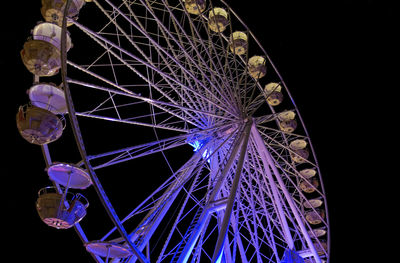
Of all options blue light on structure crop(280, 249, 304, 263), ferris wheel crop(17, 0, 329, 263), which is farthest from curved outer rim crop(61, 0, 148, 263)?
blue light on structure crop(280, 249, 304, 263)

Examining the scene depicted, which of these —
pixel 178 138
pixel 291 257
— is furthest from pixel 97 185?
pixel 291 257

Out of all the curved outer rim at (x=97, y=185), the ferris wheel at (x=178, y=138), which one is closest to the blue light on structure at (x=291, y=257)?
the ferris wheel at (x=178, y=138)

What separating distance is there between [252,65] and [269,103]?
133 cm

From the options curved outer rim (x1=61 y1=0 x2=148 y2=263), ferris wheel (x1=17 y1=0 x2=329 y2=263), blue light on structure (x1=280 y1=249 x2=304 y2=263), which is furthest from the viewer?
blue light on structure (x1=280 y1=249 x2=304 y2=263)

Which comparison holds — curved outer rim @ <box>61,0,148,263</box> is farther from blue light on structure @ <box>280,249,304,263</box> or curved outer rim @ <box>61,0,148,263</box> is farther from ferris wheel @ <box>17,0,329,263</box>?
blue light on structure @ <box>280,249,304,263</box>

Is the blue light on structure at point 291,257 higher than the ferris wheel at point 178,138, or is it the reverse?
the ferris wheel at point 178,138

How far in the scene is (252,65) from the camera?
44.2 ft

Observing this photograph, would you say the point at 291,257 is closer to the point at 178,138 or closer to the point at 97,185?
the point at 178,138

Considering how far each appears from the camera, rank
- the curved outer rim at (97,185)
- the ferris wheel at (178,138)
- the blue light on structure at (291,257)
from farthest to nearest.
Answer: the blue light on structure at (291,257) < the ferris wheel at (178,138) < the curved outer rim at (97,185)

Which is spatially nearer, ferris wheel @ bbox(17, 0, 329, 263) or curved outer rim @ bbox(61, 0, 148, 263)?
curved outer rim @ bbox(61, 0, 148, 263)

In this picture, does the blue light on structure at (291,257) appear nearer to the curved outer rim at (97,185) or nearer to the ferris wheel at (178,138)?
the ferris wheel at (178,138)

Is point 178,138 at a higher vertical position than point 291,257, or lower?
higher

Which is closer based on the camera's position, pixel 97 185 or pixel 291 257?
pixel 97 185

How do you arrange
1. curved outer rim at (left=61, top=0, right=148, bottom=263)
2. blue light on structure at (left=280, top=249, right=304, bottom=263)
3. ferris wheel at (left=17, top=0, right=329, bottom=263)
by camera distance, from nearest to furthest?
curved outer rim at (left=61, top=0, right=148, bottom=263) → ferris wheel at (left=17, top=0, right=329, bottom=263) → blue light on structure at (left=280, top=249, right=304, bottom=263)
